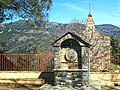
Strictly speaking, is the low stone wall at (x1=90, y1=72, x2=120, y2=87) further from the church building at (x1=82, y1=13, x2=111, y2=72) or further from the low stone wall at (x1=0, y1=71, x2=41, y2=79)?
the low stone wall at (x1=0, y1=71, x2=41, y2=79)

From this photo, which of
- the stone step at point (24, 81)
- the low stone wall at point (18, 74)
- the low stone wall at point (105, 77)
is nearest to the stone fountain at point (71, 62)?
the low stone wall at point (105, 77)

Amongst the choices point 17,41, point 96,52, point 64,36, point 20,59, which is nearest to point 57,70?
point 64,36

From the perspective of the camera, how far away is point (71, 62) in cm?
1241

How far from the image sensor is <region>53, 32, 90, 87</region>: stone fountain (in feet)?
39.8

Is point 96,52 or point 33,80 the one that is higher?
point 96,52

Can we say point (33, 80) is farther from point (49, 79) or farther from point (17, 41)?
point (17, 41)

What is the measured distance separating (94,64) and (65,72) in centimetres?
569

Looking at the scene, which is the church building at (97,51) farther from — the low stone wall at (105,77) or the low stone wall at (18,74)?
the low stone wall at (18,74)

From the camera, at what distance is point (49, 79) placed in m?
14.5

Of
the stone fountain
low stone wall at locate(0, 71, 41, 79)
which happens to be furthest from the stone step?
the stone fountain

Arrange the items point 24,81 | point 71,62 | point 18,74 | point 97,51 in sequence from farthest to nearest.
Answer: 1. point 97,51
2. point 18,74
3. point 24,81
4. point 71,62

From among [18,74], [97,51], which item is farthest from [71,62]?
[97,51]

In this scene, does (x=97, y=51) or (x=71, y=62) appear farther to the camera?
(x=97, y=51)

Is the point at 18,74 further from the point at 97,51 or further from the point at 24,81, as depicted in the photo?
the point at 97,51
